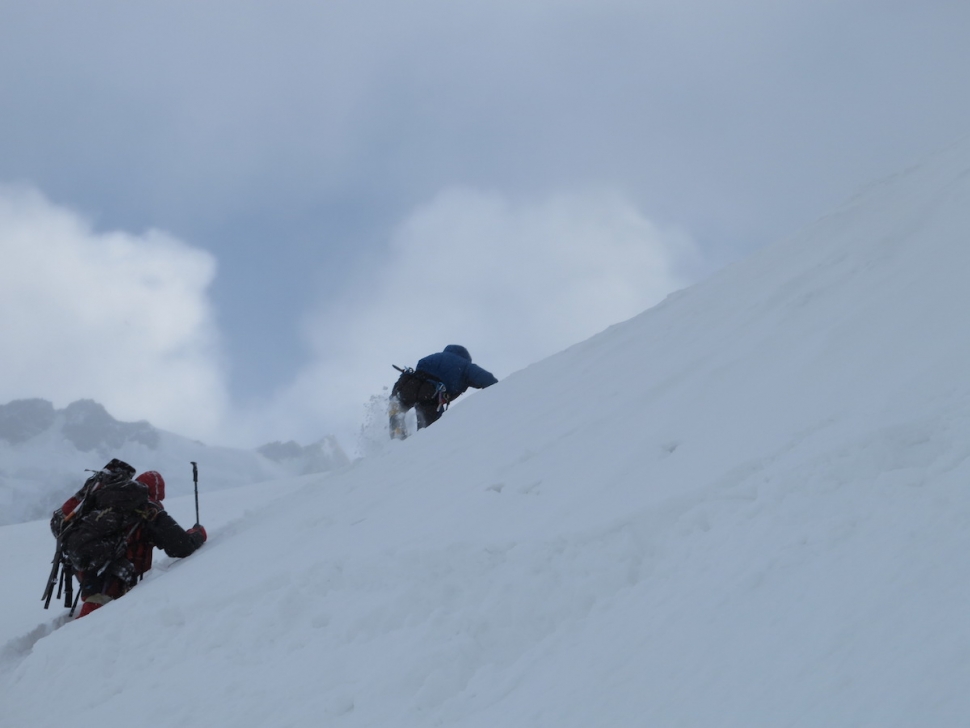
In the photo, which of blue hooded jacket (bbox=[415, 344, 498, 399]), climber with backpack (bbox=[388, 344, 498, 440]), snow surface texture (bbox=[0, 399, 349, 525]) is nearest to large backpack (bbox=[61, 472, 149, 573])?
climber with backpack (bbox=[388, 344, 498, 440])

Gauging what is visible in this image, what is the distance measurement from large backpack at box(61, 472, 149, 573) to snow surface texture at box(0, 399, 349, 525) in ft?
512

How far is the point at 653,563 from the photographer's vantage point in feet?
11.5

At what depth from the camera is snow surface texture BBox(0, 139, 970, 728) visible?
256 centimetres

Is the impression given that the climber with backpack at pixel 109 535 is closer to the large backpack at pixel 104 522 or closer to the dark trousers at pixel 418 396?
the large backpack at pixel 104 522

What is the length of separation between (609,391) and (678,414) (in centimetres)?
162

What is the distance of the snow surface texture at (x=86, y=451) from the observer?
162m

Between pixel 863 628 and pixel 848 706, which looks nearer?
pixel 848 706

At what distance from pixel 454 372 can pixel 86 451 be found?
692 ft

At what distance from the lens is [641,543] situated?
3709mm

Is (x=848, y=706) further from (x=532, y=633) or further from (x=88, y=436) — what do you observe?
(x=88, y=436)

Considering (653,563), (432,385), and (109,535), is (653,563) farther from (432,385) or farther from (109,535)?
(432,385)

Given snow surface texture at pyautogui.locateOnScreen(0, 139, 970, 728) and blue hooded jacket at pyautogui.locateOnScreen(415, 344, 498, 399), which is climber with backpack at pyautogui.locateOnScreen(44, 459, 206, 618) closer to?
snow surface texture at pyautogui.locateOnScreen(0, 139, 970, 728)

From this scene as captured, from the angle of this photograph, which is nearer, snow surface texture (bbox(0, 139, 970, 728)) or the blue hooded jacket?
snow surface texture (bbox(0, 139, 970, 728))

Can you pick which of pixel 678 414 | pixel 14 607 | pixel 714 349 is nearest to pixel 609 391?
pixel 714 349
